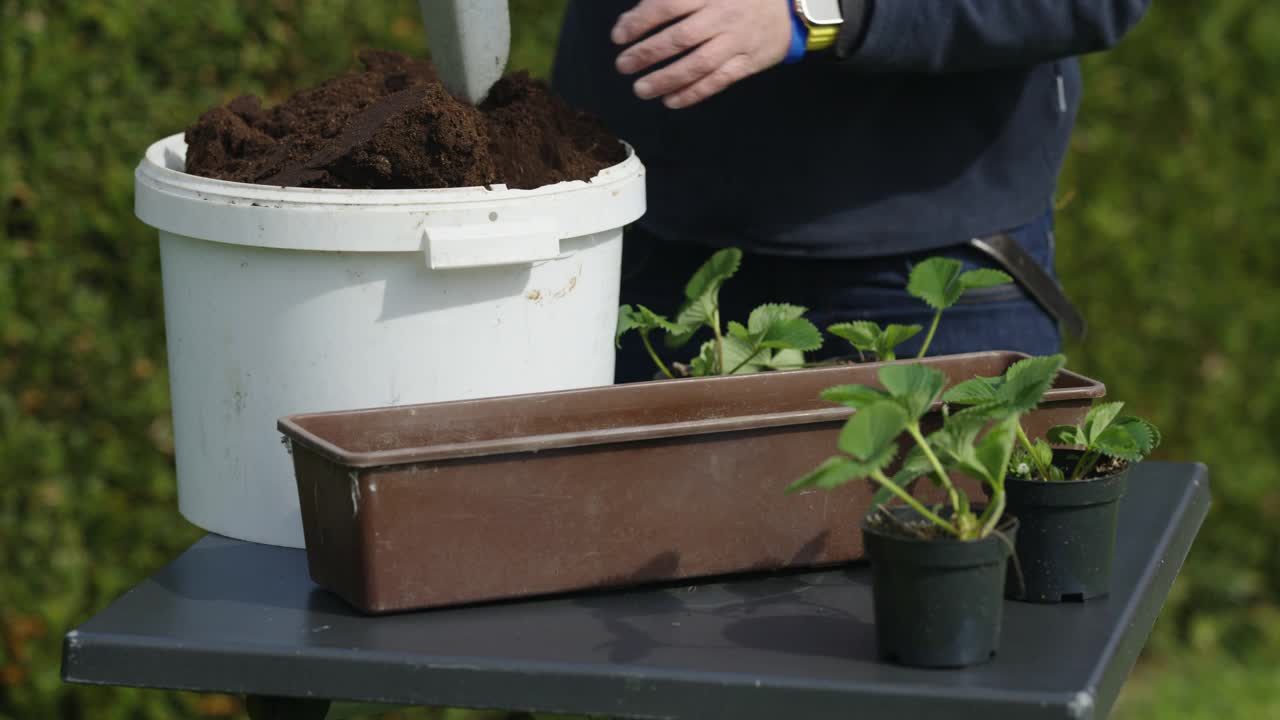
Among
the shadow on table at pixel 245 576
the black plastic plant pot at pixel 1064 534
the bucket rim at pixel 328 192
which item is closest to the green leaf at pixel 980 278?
the black plastic plant pot at pixel 1064 534

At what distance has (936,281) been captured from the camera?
1.36m

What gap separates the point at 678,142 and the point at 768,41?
0.46m

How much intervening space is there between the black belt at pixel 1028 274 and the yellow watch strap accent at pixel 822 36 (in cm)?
42

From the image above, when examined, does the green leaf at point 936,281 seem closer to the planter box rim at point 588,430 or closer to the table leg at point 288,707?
the planter box rim at point 588,430

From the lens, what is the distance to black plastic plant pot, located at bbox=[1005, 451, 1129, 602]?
115cm

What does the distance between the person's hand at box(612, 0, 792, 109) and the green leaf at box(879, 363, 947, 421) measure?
0.46m

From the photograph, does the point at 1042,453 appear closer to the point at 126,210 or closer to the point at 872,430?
the point at 872,430

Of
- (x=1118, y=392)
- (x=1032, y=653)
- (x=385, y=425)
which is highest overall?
(x=385, y=425)

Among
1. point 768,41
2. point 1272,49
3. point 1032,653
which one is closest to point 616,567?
point 1032,653

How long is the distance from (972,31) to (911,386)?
628mm

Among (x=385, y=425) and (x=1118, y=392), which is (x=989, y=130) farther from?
(x=1118, y=392)

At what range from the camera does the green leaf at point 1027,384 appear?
1095 mm

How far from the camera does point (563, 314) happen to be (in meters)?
1.37

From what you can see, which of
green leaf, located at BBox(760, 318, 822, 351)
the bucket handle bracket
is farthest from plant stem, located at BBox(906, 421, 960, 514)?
the bucket handle bracket
